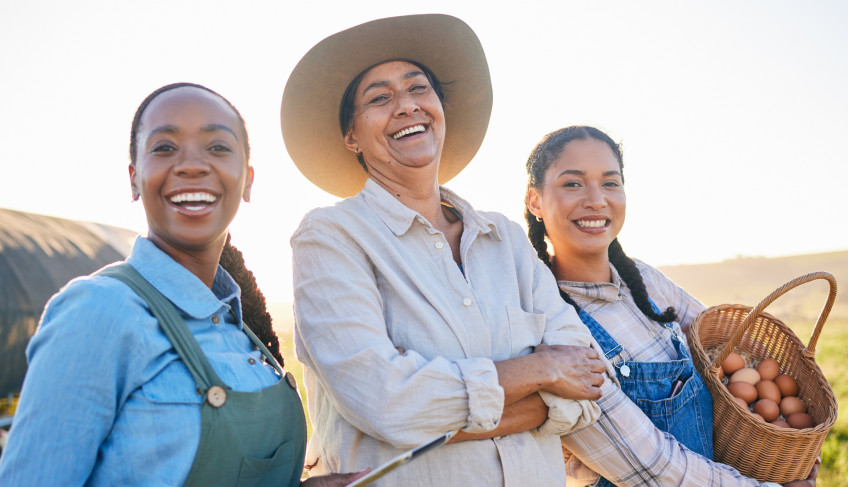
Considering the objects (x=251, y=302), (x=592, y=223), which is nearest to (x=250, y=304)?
(x=251, y=302)

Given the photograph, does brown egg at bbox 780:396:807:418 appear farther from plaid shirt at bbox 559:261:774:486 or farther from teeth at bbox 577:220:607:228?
teeth at bbox 577:220:607:228

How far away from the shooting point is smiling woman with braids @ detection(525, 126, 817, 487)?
258cm

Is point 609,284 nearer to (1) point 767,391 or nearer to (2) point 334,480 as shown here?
(1) point 767,391

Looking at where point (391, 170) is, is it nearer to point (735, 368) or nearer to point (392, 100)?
point (392, 100)

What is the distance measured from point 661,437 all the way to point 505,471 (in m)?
0.83

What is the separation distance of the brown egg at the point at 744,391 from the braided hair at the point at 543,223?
45cm

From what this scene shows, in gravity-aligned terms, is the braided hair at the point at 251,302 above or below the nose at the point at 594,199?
below

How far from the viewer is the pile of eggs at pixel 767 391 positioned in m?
3.12

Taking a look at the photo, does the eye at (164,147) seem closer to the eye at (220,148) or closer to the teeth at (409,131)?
the eye at (220,148)

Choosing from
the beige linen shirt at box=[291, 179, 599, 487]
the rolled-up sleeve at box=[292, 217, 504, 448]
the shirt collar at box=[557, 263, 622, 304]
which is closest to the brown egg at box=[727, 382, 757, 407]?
the shirt collar at box=[557, 263, 622, 304]

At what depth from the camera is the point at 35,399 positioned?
1.42 m

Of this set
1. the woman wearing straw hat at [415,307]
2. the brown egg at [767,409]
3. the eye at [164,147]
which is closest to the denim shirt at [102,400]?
the eye at [164,147]

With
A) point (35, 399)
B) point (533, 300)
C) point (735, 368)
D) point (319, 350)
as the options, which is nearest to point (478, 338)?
point (533, 300)

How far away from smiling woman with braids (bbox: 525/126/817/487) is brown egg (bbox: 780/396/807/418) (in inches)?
11.8
